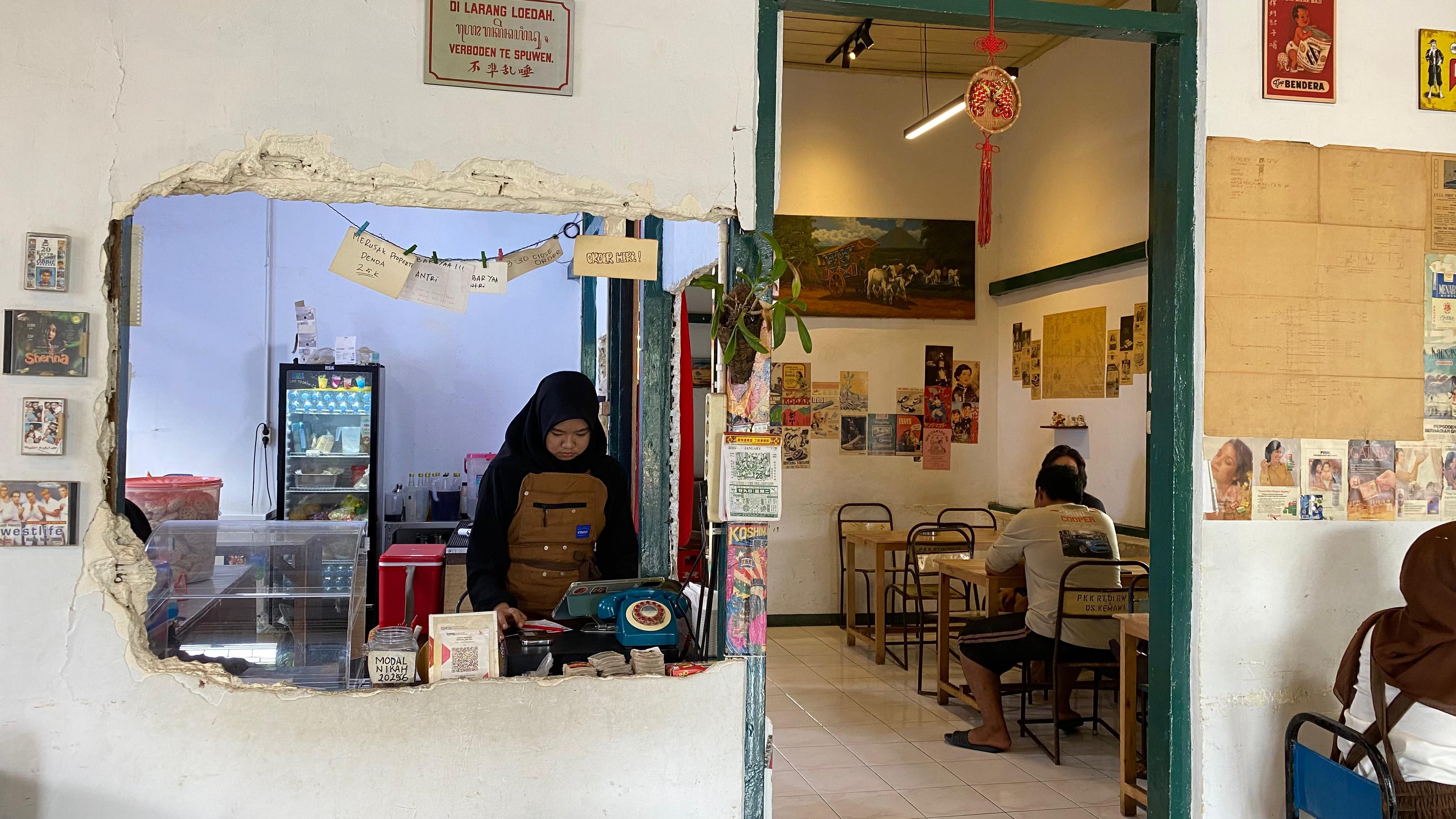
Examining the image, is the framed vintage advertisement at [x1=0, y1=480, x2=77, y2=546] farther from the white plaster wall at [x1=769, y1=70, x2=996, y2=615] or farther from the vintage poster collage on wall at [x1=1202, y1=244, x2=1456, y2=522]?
the white plaster wall at [x1=769, y1=70, x2=996, y2=615]

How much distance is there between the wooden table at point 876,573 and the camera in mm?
6945

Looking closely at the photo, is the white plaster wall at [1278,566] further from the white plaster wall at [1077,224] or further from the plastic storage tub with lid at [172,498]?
the plastic storage tub with lid at [172,498]

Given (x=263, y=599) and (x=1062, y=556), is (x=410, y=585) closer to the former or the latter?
(x=263, y=599)

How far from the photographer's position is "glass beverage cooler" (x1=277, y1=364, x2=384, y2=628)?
7262 mm

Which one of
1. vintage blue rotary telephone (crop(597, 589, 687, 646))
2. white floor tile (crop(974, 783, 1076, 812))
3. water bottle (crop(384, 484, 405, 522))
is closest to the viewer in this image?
vintage blue rotary telephone (crop(597, 589, 687, 646))

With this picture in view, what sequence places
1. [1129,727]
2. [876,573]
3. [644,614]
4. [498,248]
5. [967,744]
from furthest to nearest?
[498,248] < [876,573] < [967,744] < [1129,727] < [644,614]

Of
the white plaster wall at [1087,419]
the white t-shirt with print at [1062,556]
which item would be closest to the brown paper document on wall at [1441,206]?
the white t-shirt with print at [1062,556]

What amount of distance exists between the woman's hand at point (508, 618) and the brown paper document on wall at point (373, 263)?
39.5 inches

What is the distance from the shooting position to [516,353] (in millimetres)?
8031

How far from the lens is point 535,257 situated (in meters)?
3.31

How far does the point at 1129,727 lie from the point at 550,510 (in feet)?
8.15

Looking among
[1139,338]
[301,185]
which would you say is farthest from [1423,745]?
[1139,338]

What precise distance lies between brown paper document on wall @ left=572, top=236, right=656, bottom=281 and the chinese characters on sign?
392mm

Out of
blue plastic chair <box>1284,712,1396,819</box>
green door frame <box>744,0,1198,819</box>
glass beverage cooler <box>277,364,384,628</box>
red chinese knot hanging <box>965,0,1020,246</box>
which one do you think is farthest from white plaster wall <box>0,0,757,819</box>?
glass beverage cooler <box>277,364,384,628</box>
